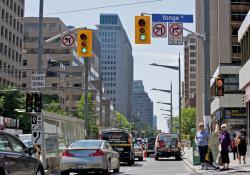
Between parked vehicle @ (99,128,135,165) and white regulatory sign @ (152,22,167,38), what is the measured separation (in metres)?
7.51

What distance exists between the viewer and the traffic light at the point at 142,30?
22266 mm

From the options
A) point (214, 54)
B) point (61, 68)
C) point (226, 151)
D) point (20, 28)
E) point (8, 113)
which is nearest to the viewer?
point (226, 151)

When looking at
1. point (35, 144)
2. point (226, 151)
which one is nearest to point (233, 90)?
point (226, 151)

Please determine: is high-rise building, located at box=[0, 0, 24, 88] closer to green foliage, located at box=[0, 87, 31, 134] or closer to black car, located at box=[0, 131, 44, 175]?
green foliage, located at box=[0, 87, 31, 134]

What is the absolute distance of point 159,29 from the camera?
24.6 meters

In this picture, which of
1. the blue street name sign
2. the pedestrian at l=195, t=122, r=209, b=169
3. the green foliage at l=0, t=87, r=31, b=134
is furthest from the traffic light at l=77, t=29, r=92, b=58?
the green foliage at l=0, t=87, r=31, b=134

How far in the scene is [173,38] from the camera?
971 inches

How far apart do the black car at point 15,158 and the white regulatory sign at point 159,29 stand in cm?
1185

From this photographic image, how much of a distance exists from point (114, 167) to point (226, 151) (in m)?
4.50

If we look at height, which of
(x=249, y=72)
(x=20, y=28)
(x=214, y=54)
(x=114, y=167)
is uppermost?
(x=20, y=28)

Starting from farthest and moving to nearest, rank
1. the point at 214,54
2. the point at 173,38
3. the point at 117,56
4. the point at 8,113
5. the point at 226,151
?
the point at 117,56 < the point at 214,54 < the point at 8,113 < the point at 173,38 < the point at 226,151

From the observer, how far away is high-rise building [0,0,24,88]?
330 ft

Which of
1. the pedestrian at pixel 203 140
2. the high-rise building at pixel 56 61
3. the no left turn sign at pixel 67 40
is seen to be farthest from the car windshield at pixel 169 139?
the high-rise building at pixel 56 61

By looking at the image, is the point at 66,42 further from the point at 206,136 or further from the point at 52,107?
the point at 52,107
